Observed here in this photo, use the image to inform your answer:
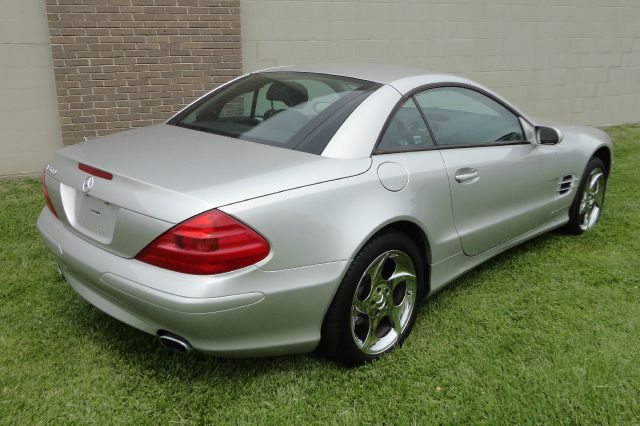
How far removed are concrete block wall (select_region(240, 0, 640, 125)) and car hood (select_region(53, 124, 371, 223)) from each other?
13.8 feet

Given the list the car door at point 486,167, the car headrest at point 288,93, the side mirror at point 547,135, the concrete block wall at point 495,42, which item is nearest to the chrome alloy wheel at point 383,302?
the car door at point 486,167

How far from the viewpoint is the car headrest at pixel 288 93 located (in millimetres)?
3223

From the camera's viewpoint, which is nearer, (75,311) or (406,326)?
(406,326)

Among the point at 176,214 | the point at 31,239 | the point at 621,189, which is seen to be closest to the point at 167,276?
the point at 176,214

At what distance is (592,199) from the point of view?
15.8 feet

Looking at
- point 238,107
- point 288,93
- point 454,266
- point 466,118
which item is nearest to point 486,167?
point 466,118

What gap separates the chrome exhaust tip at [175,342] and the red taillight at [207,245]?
12.0 inches

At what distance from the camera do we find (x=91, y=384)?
2678mm

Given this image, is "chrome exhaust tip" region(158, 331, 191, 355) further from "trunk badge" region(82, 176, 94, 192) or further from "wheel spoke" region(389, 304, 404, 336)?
"wheel spoke" region(389, 304, 404, 336)

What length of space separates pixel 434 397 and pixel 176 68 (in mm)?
5006

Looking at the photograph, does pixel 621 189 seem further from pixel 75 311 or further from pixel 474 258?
pixel 75 311

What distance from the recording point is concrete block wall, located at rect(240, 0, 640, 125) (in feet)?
23.1

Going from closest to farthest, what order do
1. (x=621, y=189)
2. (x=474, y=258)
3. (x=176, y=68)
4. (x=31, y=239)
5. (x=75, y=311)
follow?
(x=75, y=311) < (x=474, y=258) < (x=31, y=239) < (x=621, y=189) < (x=176, y=68)

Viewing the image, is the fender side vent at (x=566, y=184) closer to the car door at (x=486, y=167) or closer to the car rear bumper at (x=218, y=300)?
the car door at (x=486, y=167)
